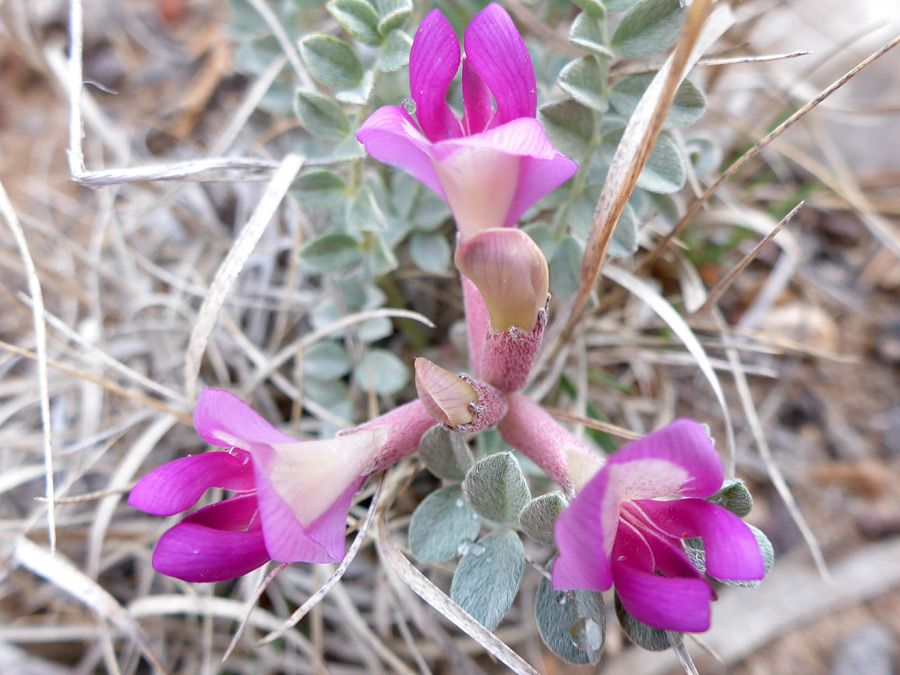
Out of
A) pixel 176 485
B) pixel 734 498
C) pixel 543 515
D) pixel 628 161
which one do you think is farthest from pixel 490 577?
pixel 628 161

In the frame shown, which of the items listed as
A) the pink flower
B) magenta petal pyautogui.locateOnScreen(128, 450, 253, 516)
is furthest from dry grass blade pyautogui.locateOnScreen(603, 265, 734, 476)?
magenta petal pyautogui.locateOnScreen(128, 450, 253, 516)

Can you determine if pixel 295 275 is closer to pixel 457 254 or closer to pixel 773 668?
pixel 457 254

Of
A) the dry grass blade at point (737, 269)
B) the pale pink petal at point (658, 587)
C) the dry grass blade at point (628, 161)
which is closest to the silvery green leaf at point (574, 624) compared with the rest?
the pale pink petal at point (658, 587)

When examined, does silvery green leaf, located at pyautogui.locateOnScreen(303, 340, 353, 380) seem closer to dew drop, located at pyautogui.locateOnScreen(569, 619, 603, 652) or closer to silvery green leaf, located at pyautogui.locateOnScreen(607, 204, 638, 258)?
silvery green leaf, located at pyautogui.locateOnScreen(607, 204, 638, 258)

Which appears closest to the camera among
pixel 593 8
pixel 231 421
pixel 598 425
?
pixel 231 421

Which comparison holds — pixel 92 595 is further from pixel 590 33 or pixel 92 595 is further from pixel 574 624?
pixel 590 33

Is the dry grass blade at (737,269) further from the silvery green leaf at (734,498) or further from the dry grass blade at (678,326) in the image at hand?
the silvery green leaf at (734,498)
